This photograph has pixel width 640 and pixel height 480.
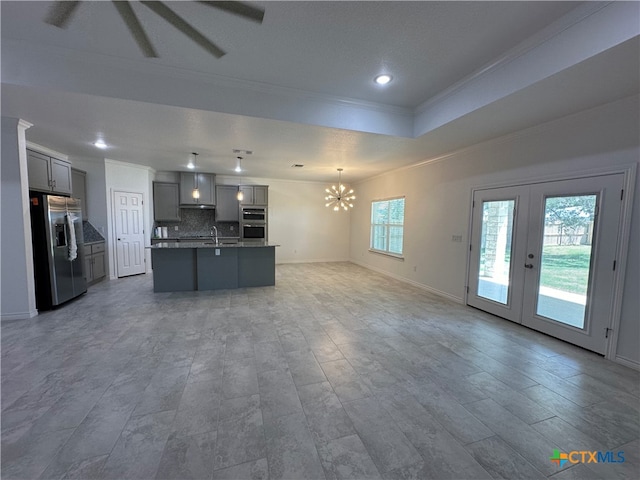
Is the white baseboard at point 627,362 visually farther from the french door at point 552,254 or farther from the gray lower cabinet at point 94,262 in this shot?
the gray lower cabinet at point 94,262

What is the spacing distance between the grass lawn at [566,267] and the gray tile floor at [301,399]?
69 cm

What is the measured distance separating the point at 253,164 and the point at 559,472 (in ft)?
19.9

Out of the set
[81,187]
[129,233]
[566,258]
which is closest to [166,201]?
[129,233]

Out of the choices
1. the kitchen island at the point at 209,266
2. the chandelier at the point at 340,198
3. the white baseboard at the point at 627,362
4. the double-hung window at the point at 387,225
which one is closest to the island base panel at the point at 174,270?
the kitchen island at the point at 209,266

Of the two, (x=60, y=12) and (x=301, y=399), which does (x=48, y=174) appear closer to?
(x=60, y=12)

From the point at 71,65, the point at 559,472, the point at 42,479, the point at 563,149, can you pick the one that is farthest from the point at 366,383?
the point at 71,65

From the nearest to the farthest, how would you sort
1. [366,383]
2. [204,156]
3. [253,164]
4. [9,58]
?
[366,383] → [9,58] → [204,156] → [253,164]

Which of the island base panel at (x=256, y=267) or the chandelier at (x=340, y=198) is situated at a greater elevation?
the chandelier at (x=340, y=198)

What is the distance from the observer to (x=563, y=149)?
3.14 meters

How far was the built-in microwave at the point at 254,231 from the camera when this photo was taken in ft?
24.3

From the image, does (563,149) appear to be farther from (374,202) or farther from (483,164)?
(374,202)

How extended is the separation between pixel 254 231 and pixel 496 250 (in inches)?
227

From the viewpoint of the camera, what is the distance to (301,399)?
2086 mm

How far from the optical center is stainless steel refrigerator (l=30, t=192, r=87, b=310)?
372cm
